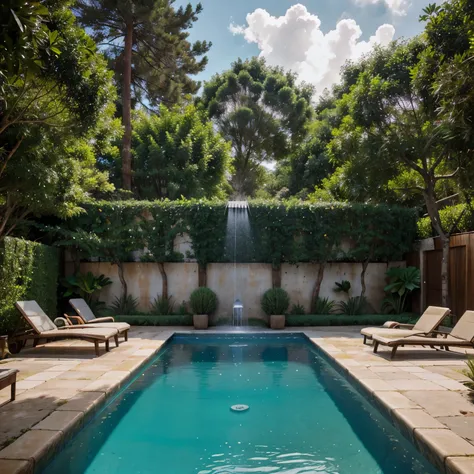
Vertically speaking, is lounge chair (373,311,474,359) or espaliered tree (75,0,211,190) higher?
espaliered tree (75,0,211,190)

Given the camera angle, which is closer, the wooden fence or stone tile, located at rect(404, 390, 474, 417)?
stone tile, located at rect(404, 390, 474, 417)

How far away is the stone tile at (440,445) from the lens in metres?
3.32

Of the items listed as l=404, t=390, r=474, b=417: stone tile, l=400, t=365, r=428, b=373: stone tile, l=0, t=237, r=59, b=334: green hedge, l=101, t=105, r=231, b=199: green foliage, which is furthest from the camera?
l=101, t=105, r=231, b=199: green foliage

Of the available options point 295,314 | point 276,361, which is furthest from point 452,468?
point 295,314

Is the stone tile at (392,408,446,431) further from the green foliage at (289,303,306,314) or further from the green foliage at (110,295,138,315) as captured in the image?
the green foliage at (110,295,138,315)

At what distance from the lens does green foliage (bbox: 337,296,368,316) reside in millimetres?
13375

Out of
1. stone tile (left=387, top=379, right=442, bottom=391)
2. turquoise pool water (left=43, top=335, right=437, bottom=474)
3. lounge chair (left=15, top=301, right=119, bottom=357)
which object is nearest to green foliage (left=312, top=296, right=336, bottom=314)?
turquoise pool water (left=43, top=335, right=437, bottom=474)

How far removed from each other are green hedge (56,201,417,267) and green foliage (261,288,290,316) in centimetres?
116

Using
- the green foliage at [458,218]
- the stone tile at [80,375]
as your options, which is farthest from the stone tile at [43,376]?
the green foliage at [458,218]

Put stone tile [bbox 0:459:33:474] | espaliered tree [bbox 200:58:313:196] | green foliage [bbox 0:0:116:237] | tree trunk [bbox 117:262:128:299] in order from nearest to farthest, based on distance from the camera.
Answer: stone tile [bbox 0:459:33:474] → green foliage [bbox 0:0:116:237] → tree trunk [bbox 117:262:128:299] → espaliered tree [bbox 200:58:313:196]

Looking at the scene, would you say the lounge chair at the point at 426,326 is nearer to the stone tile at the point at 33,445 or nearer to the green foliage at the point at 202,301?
the green foliage at the point at 202,301

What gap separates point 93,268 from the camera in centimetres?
1331

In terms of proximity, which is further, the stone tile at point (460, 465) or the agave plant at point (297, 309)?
the agave plant at point (297, 309)

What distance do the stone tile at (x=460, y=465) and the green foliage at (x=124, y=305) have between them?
10.9 metres
